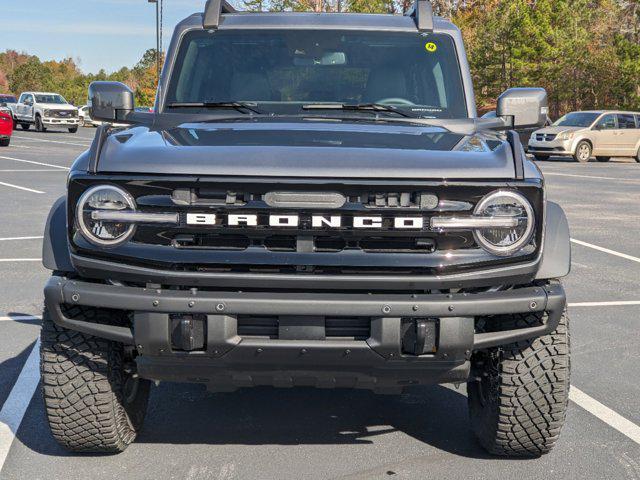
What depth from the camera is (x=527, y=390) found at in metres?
3.97

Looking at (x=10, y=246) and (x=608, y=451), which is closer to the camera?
(x=608, y=451)

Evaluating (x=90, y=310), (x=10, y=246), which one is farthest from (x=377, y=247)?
(x=10, y=246)

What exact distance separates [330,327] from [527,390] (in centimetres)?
96

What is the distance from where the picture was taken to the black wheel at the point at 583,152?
98.5 feet

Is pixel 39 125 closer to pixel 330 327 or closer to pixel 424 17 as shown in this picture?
pixel 424 17

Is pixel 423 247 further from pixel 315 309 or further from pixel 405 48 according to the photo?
pixel 405 48

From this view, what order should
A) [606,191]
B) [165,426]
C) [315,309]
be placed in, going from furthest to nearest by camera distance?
[606,191] → [165,426] → [315,309]

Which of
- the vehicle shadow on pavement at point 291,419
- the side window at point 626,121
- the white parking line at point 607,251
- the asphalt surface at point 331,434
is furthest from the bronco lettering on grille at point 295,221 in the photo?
the side window at point 626,121

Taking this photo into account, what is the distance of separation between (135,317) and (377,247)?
0.93 metres

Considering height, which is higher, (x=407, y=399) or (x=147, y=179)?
(x=147, y=179)

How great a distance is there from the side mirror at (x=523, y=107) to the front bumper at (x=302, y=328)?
150 cm

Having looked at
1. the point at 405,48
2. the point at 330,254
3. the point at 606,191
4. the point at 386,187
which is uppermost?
the point at 405,48

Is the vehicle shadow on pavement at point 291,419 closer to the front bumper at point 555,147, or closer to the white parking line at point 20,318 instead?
the white parking line at point 20,318

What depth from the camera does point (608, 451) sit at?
4336 millimetres
